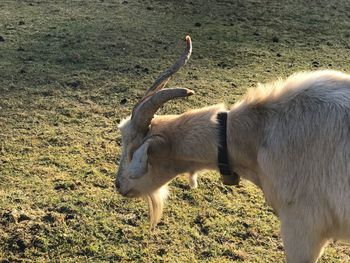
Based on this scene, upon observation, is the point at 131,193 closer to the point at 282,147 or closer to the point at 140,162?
the point at 140,162

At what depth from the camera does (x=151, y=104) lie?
345 cm

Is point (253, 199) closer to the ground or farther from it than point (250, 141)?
closer to the ground

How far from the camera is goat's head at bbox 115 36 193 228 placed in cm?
339

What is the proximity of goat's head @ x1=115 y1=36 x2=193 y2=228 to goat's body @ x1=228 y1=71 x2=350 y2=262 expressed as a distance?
0.50 m

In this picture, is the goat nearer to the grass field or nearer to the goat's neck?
the goat's neck

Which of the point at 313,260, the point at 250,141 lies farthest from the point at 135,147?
the point at 313,260

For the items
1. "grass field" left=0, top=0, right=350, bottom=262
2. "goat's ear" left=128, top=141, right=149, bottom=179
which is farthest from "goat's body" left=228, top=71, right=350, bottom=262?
"grass field" left=0, top=0, right=350, bottom=262

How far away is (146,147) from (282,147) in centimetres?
90

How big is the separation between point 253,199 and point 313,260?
1.55m

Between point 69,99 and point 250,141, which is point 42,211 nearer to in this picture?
point 250,141

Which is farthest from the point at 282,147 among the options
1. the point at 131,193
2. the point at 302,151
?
the point at 131,193

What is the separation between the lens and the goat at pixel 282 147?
3.03 meters

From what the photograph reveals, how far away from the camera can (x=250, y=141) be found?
334 cm

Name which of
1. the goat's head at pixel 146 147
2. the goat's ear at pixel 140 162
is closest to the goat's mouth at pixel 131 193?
the goat's head at pixel 146 147
